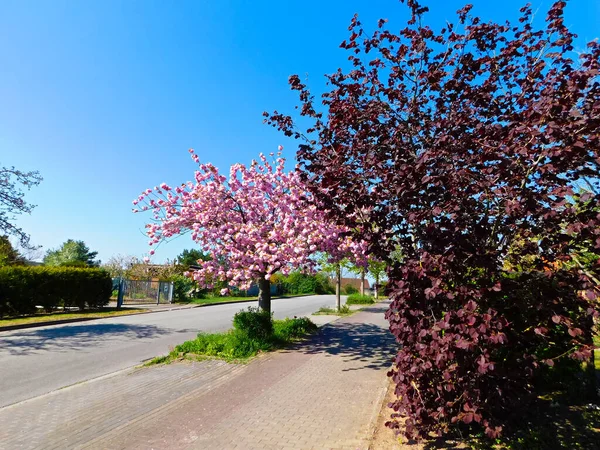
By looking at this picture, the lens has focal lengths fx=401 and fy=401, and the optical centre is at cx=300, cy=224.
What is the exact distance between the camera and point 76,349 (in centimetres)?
1073

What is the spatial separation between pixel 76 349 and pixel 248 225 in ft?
18.8

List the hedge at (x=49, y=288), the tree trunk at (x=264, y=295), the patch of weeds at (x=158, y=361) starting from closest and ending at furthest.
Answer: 1. the patch of weeds at (x=158, y=361)
2. the tree trunk at (x=264, y=295)
3. the hedge at (x=49, y=288)

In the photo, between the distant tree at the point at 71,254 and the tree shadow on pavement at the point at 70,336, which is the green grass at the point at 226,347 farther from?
the distant tree at the point at 71,254

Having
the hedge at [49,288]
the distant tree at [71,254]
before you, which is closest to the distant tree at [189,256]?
the distant tree at [71,254]

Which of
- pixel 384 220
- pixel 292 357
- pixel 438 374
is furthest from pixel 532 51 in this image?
pixel 292 357

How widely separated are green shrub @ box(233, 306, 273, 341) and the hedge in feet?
41.3

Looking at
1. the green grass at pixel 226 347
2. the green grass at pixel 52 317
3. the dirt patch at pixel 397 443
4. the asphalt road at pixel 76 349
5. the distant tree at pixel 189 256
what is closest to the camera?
the dirt patch at pixel 397 443

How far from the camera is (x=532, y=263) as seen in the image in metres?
3.73

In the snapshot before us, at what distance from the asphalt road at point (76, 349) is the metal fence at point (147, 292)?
12.5 metres

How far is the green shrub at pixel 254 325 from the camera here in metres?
10.2

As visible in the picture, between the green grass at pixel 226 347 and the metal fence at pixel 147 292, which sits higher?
the metal fence at pixel 147 292

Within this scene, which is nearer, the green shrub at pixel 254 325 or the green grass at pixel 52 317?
the green shrub at pixel 254 325

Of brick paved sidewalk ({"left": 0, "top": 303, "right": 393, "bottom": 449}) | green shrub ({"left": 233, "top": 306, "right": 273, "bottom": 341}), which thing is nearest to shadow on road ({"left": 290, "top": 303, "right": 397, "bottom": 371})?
brick paved sidewalk ({"left": 0, "top": 303, "right": 393, "bottom": 449})

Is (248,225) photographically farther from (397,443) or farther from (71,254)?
(71,254)
